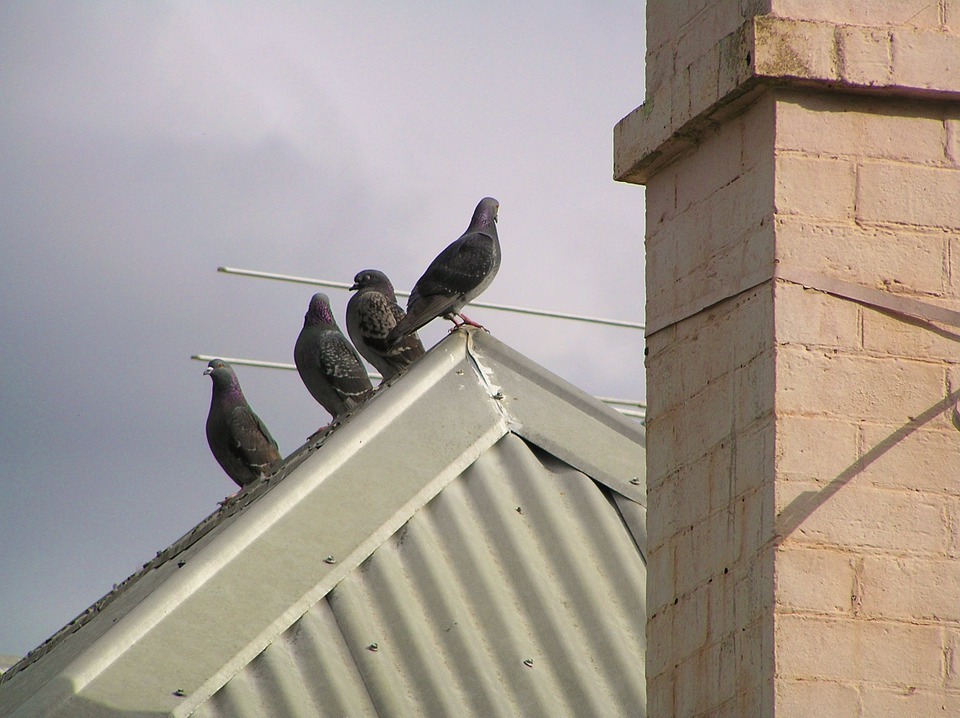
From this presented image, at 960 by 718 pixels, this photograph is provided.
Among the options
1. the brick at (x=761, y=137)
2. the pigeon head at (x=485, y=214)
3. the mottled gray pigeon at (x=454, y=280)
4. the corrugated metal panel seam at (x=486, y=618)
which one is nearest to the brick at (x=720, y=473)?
Result: the brick at (x=761, y=137)

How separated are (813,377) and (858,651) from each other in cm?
49

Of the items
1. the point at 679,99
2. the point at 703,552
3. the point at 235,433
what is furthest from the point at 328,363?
the point at 703,552

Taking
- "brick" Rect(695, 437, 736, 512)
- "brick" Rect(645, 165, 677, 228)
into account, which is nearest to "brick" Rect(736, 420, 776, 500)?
"brick" Rect(695, 437, 736, 512)

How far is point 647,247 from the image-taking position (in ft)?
11.0

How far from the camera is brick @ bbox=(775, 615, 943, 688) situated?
2670 mm

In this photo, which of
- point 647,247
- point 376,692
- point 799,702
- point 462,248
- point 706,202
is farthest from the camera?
point 462,248

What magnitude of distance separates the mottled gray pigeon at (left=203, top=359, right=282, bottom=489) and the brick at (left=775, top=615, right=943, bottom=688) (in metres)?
7.15

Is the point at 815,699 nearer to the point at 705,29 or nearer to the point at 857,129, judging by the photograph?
the point at 857,129

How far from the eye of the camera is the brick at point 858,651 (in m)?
2.67

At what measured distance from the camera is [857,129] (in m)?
2.95

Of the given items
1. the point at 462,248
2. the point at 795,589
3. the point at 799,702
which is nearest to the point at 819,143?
the point at 795,589

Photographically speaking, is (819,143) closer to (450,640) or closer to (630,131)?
(630,131)

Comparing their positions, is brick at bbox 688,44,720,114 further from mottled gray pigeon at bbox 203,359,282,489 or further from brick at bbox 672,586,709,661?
mottled gray pigeon at bbox 203,359,282,489

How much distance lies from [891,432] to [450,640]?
2.45 m
